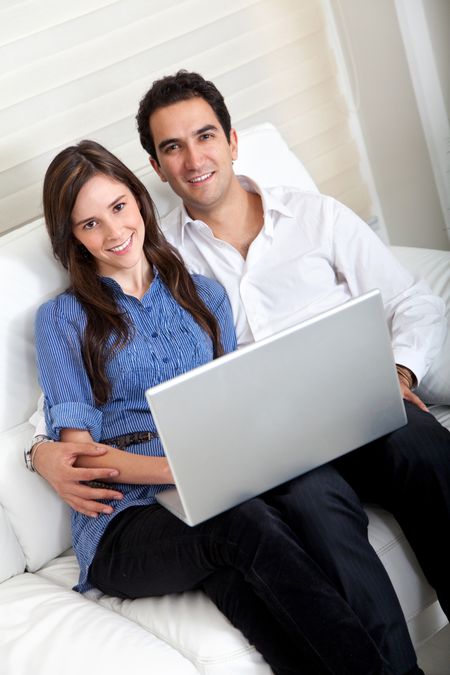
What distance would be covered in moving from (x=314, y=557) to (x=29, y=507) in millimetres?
669

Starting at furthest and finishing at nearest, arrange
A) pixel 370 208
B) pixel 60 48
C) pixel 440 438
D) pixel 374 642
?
pixel 370 208 → pixel 60 48 → pixel 440 438 → pixel 374 642

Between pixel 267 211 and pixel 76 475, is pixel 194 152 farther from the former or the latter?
pixel 76 475

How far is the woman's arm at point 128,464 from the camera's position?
1.69 metres

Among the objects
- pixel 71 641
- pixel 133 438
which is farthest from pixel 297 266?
pixel 71 641

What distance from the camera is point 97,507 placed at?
172cm

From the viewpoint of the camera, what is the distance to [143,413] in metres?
1.85

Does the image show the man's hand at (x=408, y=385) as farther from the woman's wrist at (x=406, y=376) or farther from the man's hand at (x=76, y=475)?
the man's hand at (x=76, y=475)

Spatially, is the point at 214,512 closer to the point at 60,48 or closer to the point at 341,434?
the point at 341,434

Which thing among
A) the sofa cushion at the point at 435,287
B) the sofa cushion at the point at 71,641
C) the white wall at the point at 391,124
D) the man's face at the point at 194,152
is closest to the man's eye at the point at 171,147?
the man's face at the point at 194,152

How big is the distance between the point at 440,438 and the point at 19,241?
978 mm

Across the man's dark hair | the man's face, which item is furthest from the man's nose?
the man's dark hair

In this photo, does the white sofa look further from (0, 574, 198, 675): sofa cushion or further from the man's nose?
the man's nose

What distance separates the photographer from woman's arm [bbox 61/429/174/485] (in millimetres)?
1686

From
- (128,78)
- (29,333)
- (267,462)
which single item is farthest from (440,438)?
(128,78)
